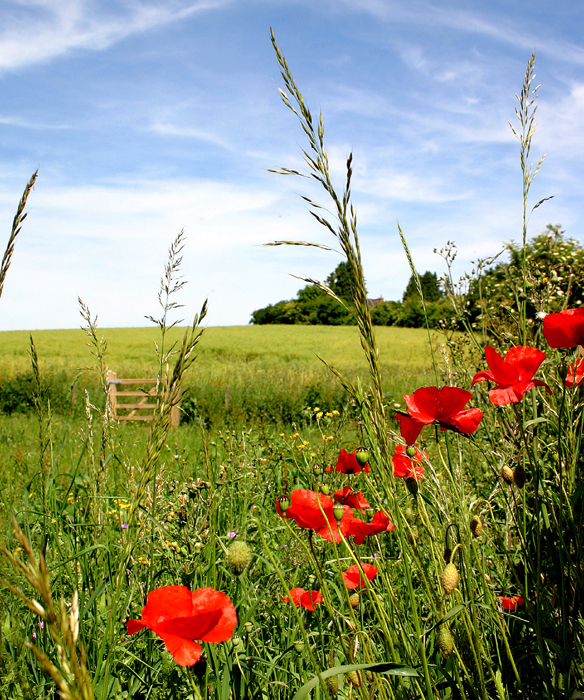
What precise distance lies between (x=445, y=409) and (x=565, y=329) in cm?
29

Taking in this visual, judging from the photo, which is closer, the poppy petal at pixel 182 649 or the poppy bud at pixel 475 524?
the poppy petal at pixel 182 649

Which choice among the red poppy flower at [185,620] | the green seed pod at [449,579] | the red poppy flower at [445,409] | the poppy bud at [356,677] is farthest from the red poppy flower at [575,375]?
the red poppy flower at [185,620]

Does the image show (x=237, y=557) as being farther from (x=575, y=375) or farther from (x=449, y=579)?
(x=575, y=375)

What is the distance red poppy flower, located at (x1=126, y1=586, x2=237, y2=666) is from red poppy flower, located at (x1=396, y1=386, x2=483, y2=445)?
0.46 m

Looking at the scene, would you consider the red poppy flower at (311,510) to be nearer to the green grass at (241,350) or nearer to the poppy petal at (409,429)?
the poppy petal at (409,429)

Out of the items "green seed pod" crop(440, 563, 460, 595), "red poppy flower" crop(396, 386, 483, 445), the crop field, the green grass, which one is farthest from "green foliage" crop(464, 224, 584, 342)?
the green grass

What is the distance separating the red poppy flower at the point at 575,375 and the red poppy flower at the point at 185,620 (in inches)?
29.6

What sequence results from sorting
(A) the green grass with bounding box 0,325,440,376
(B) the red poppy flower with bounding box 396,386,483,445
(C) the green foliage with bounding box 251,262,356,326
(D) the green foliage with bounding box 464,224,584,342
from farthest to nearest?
(C) the green foliage with bounding box 251,262,356,326 < (A) the green grass with bounding box 0,325,440,376 < (D) the green foliage with bounding box 464,224,584,342 < (B) the red poppy flower with bounding box 396,386,483,445

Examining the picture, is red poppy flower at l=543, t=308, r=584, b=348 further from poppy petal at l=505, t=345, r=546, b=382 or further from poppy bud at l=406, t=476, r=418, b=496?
poppy bud at l=406, t=476, r=418, b=496

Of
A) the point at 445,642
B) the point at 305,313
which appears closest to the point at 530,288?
the point at 445,642

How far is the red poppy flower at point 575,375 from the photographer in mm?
987

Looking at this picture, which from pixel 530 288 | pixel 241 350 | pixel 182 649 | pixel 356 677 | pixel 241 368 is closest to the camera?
pixel 182 649

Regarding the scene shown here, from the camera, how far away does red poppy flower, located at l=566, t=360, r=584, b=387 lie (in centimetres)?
99

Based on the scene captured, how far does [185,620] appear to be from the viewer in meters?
0.71
